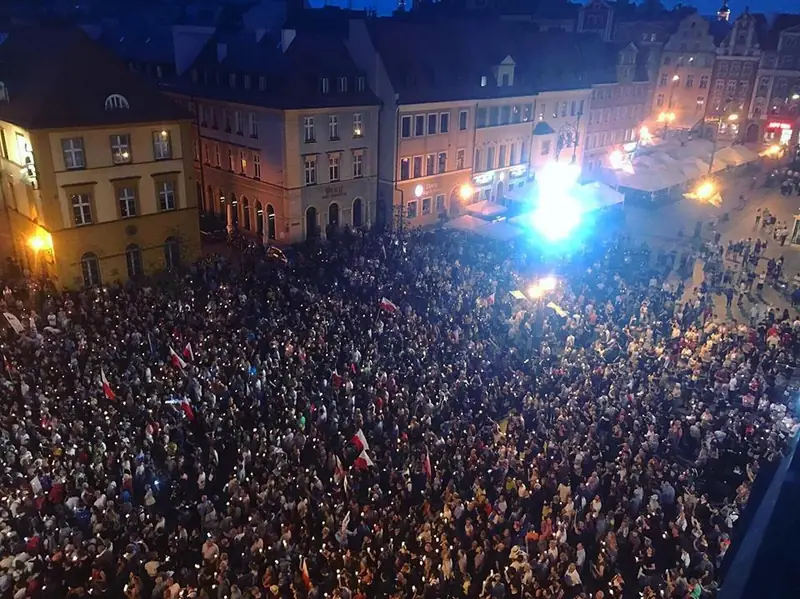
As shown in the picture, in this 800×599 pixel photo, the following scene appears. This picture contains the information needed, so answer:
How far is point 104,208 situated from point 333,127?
44.8ft

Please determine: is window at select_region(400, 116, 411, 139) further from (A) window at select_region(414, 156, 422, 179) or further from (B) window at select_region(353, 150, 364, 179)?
(B) window at select_region(353, 150, 364, 179)

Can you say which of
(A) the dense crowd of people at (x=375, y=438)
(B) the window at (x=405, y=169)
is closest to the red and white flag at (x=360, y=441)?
(A) the dense crowd of people at (x=375, y=438)

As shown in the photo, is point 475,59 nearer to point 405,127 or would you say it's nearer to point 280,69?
point 405,127

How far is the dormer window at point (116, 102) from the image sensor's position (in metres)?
28.3

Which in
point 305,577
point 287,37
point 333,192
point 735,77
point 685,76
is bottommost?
point 305,577

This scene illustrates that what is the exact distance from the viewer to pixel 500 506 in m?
15.5

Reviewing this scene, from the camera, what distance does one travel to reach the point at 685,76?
2832 inches

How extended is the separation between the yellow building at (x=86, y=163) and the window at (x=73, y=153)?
0.04m

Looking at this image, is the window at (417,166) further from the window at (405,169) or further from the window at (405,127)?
the window at (405,127)

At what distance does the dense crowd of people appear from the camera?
1408 cm

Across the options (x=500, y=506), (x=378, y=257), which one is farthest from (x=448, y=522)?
(x=378, y=257)

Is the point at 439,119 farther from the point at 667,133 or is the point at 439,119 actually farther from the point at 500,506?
the point at 667,133

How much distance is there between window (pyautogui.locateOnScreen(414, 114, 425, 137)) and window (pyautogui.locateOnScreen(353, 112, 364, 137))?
348 centimetres

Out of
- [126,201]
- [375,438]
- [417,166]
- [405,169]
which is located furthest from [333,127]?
[375,438]
